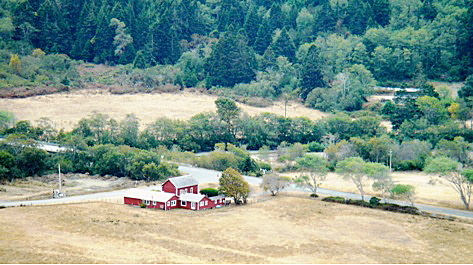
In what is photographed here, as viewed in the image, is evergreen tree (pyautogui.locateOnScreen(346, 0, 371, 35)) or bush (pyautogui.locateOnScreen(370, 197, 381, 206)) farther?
evergreen tree (pyautogui.locateOnScreen(346, 0, 371, 35))

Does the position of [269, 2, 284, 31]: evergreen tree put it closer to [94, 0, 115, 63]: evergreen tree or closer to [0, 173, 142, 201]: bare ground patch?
[94, 0, 115, 63]: evergreen tree

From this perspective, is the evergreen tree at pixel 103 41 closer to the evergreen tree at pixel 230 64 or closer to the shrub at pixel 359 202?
the evergreen tree at pixel 230 64

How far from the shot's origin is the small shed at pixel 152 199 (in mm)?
44847

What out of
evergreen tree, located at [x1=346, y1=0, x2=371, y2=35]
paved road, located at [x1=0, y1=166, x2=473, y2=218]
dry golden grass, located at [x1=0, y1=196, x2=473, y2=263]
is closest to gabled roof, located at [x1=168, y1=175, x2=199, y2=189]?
dry golden grass, located at [x1=0, y1=196, x2=473, y2=263]

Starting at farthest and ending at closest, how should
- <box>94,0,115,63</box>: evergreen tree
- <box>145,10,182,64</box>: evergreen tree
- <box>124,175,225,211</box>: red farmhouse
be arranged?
<box>145,10,182,64</box>: evergreen tree → <box>94,0,115,63</box>: evergreen tree → <box>124,175,225,211</box>: red farmhouse

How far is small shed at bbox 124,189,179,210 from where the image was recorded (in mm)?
44847

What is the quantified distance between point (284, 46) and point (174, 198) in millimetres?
53982

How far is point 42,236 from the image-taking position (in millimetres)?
36094

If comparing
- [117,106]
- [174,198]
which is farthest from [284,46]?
[174,198]

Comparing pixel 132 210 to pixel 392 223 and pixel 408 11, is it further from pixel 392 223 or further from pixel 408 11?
pixel 408 11

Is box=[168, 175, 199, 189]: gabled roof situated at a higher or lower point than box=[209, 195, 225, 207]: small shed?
higher

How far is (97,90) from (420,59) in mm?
40984

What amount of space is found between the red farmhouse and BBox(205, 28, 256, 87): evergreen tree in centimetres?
4364

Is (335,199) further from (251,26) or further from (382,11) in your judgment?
(382,11)
